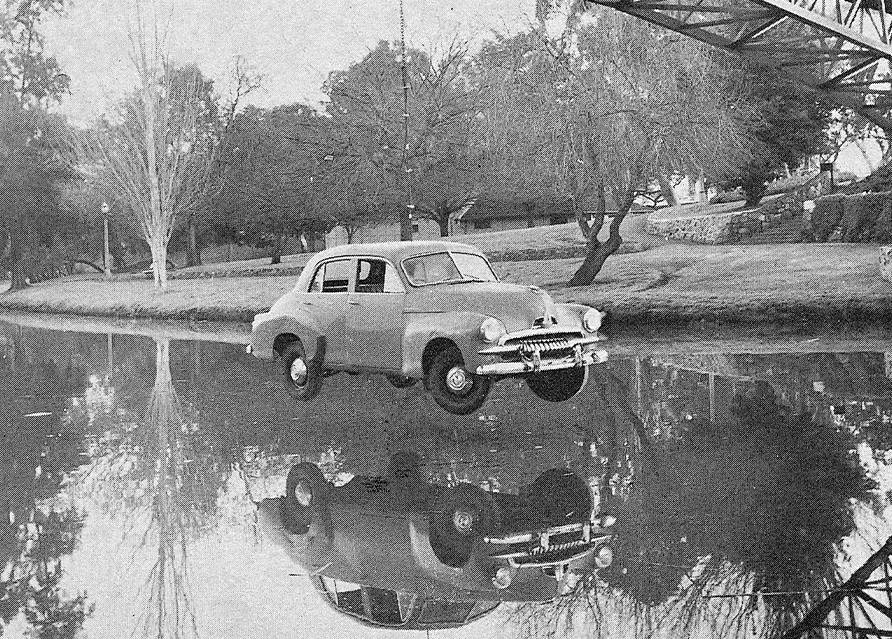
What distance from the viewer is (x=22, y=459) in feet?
32.5

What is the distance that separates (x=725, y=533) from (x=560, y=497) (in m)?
1.42

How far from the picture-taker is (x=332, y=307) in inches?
470

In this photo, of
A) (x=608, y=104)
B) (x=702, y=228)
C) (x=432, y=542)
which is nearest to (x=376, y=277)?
(x=432, y=542)

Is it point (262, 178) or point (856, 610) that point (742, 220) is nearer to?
point (262, 178)

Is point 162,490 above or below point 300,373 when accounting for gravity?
below

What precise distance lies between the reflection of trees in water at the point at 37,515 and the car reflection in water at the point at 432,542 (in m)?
1.23

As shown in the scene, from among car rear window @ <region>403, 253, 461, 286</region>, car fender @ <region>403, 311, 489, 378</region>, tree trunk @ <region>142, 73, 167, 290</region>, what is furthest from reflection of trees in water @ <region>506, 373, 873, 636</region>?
tree trunk @ <region>142, 73, 167, 290</region>

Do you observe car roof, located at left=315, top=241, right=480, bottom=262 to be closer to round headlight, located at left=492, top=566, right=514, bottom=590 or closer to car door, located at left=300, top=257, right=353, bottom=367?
car door, located at left=300, top=257, right=353, bottom=367

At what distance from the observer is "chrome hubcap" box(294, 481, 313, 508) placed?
26.1 feet

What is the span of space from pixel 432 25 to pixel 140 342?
1165 cm

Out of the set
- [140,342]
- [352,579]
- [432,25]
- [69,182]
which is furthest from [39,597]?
[69,182]

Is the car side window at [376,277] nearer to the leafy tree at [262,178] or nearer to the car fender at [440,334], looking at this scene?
the car fender at [440,334]

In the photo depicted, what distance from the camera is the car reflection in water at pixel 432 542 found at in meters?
5.55

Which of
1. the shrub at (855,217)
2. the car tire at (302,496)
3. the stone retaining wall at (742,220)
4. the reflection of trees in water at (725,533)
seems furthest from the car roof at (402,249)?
the stone retaining wall at (742,220)
